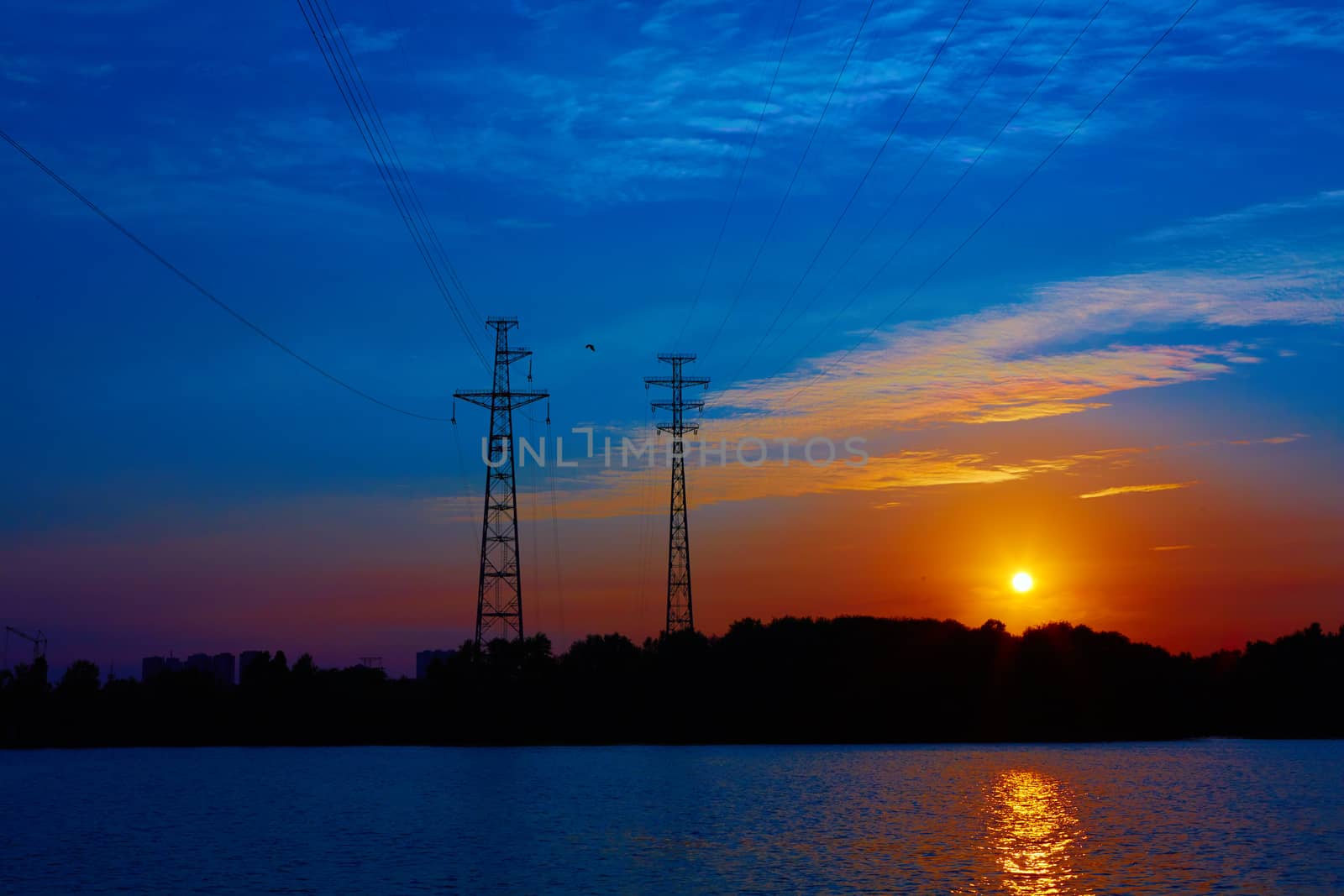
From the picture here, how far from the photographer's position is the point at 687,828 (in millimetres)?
65250

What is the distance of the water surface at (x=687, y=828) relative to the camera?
156 feet

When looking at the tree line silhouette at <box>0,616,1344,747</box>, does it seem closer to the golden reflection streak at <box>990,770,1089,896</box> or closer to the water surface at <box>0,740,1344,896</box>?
the water surface at <box>0,740,1344,896</box>

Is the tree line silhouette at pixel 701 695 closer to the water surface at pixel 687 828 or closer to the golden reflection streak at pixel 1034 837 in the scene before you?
the water surface at pixel 687 828

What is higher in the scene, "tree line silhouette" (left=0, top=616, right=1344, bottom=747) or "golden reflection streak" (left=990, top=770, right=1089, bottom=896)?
"tree line silhouette" (left=0, top=616, right=1344, bottom=747)

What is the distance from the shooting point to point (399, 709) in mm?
176875

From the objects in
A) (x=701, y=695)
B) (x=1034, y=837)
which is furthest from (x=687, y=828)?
(x=701, y=695)

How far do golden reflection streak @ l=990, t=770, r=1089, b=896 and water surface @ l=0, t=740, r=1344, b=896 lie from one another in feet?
0.84

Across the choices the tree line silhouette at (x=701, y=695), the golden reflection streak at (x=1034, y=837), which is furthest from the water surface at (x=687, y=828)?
the tree line silhouette at (x=701, y=695)

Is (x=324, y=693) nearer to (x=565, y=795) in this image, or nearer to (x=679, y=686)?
(x=679, y=686)

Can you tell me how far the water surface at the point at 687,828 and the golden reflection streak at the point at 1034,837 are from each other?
0.26 metres

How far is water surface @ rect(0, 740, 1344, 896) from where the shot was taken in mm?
47469

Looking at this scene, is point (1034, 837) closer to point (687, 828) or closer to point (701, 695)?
point (687, 828)

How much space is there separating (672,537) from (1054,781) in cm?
3900

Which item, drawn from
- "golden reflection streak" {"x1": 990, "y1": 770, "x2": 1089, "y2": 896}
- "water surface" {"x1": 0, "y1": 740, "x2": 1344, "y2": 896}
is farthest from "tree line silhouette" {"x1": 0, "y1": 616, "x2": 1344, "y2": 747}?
"golden reflection streak" {"x1": 990, "y1": 770, "x2": 1089, "y2": 896}
